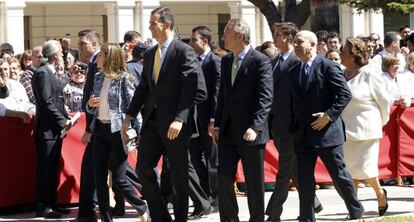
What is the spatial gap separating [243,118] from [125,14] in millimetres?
25504

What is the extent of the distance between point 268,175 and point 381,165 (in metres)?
1.63

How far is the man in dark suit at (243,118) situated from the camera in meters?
10.6

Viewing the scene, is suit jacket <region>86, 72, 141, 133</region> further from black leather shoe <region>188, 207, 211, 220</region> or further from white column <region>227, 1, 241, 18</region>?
white column <region>227, 1, 241, 18</region>

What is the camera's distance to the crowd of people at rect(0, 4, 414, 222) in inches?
421

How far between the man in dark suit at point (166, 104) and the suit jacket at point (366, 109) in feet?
6.66

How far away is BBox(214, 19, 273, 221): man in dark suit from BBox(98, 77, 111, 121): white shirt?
139 cm

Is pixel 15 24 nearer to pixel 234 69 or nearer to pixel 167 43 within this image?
pixel 167 43

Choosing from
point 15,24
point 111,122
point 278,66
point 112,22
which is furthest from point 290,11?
point 111,122

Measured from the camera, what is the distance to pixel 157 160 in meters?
10.9

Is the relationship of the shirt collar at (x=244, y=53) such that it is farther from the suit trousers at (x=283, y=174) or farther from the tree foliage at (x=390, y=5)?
the tree foliage at (x=390, y=5)

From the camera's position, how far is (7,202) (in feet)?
42.9

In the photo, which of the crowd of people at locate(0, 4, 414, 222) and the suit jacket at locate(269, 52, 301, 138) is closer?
the crowd of people at locate(0, 4, 414, 222)

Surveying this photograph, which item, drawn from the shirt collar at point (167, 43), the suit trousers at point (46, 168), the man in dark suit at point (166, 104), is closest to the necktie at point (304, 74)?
the man in dark suit at point (166, 104)

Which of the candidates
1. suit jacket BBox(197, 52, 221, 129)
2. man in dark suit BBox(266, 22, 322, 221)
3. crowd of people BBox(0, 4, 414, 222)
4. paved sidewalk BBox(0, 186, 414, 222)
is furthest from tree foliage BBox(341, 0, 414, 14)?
man in dark suit BBox(266, 22, 322, 221)
